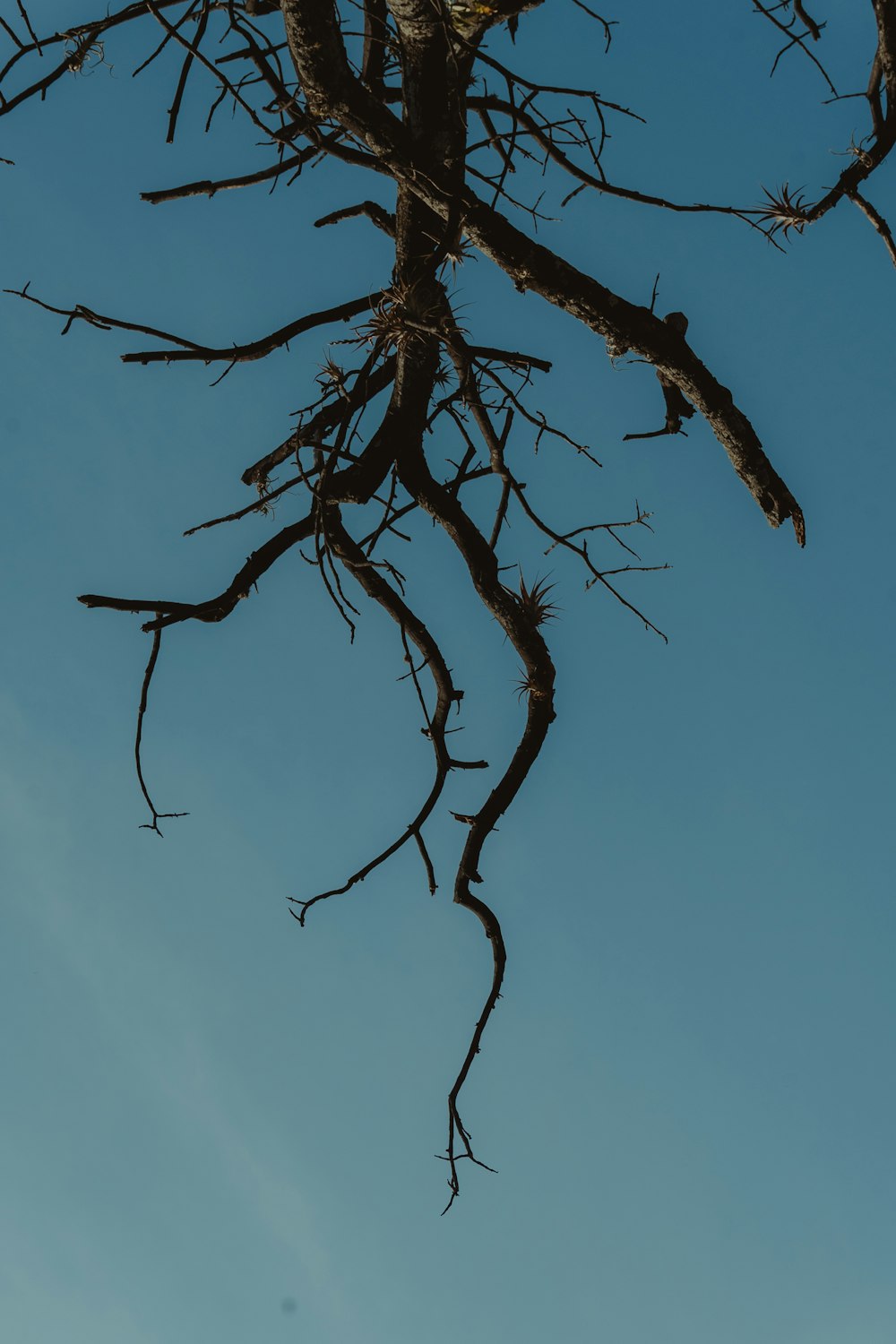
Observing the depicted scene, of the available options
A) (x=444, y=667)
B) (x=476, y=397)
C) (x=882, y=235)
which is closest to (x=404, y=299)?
(x=476, y=397)

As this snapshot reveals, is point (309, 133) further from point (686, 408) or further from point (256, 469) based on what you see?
point (686, 408)

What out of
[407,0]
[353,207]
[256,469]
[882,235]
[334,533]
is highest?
[882,235]

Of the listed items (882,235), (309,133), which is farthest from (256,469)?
(882,235)

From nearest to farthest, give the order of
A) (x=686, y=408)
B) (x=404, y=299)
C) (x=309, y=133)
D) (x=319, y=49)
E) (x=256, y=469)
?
(x=319, y=49)
(x=309, y=133)
(x=404, y=299)
(x=686, y=408)
(x=256, y=469)

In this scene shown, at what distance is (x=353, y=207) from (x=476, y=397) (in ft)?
2.87

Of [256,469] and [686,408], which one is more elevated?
[686,408]

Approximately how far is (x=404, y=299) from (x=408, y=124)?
1.43 feet

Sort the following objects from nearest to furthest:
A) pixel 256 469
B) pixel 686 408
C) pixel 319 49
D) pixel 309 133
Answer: pixel 319 49
pixel 309 133
pixel 686 408
pixel 256 469

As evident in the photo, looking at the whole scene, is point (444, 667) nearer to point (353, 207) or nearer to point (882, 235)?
point (353, 207)

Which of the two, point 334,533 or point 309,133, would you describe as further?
point 334,533

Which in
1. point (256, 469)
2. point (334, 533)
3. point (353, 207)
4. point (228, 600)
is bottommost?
point (228, 600)

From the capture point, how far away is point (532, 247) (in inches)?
108

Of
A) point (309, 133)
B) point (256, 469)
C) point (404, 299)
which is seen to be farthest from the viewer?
point (256, 469)

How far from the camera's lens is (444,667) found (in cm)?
314
